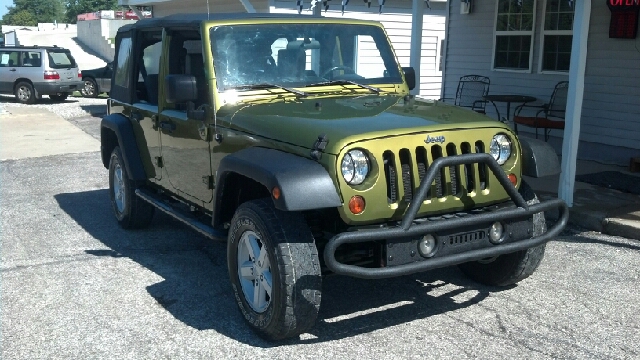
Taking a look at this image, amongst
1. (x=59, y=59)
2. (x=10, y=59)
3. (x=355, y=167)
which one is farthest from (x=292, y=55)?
(x=10, y=59)

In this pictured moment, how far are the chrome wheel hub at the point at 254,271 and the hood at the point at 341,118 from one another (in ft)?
2.11

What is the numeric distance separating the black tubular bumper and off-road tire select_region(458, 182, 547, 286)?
368mm

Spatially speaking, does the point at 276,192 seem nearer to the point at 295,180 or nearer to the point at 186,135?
the point at 295,180

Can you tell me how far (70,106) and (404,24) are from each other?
1063 cm

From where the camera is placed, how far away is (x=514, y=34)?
38.3 feet

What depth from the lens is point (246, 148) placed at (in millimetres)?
4473

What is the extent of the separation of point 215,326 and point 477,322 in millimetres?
1659

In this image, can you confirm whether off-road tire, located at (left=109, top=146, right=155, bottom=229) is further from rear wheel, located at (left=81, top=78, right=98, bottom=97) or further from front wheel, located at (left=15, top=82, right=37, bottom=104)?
rear wheel, located at (left=81, top=78, right=98, bottom=97)

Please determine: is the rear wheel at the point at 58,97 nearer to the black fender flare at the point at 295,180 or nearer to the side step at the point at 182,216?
the side step at the point at 182,216

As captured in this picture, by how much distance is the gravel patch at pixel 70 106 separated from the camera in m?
19.1

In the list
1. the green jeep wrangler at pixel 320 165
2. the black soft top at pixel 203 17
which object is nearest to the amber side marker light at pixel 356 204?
the green jeep wrangler at pixel 320 165

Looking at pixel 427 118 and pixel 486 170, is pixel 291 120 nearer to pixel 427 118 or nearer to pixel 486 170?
pixel 427 118

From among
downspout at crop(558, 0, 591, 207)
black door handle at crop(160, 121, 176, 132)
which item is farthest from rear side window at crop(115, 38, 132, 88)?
downspout at crop(558, 0, 591, 207)

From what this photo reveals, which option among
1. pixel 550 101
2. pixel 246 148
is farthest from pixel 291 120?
pixel 550 101
